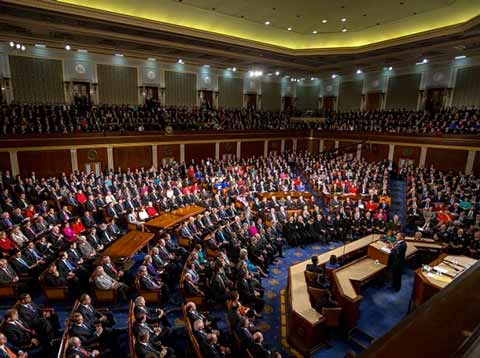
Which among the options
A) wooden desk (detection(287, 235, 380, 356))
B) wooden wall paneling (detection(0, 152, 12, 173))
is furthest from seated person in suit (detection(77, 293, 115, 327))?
wooden wall paneling (detection(0, 152, 12, 173))

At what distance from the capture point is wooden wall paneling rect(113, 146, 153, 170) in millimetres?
17156

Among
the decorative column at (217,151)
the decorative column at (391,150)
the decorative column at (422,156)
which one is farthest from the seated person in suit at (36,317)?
the decorative column at (391,150)

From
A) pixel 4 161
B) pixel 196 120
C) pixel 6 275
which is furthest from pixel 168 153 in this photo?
pixel 6 275

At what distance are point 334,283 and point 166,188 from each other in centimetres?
897

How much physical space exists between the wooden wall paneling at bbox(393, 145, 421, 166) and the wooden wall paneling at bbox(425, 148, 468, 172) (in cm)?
61

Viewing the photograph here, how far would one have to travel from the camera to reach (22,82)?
17.3 metres

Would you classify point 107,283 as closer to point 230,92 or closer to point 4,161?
point 4,161

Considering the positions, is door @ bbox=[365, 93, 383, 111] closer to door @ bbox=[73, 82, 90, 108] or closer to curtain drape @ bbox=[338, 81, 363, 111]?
curtain drape @ bbox=[338, 81, 363, 111]

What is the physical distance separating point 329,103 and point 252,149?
37.1 feet

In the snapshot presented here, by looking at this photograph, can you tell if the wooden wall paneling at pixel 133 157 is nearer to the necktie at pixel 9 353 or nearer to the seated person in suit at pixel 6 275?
the seated person in suit at pixel 6 275

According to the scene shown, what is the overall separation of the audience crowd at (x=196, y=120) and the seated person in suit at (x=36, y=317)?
12.1 metres

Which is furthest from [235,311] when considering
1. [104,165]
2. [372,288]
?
[104,165]

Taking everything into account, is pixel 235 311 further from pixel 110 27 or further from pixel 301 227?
pixel 110 27

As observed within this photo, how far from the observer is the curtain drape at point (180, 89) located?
74.0ft
